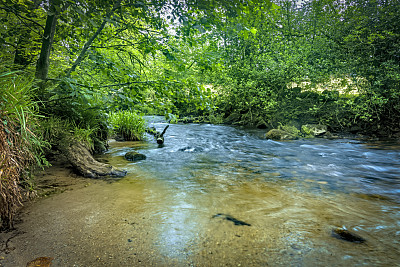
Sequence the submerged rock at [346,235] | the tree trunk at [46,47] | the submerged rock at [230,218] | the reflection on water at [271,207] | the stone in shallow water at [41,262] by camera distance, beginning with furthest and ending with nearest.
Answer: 1. the tree trunk at [46,47]
2. the submerged rock at [230,218]
3. the submerged rock at [346,235]
4. the reflection on water at [271,207]
5. the stone in shallow water at [41,262]

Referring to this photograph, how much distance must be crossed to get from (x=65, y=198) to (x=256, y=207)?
7.95 feet

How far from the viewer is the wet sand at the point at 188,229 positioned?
1734 mm

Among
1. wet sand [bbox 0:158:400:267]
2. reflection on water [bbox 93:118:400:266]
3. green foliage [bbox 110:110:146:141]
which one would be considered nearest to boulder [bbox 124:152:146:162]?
reflection on water [bbox 93:118:400:266]

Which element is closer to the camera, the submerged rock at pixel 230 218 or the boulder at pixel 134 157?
the submerged rock at pixel 230 218

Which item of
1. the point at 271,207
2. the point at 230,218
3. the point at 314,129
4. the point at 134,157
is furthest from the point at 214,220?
the point at 314,129

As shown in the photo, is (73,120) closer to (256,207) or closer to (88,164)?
(88,164)

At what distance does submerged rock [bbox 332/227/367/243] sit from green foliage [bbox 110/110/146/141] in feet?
22.9

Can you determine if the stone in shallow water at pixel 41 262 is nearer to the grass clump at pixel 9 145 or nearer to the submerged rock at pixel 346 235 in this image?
the grass clump at pixel 9 145

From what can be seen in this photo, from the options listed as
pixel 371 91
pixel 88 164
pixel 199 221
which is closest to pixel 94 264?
pixel 199 221

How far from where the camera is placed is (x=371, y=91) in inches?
362

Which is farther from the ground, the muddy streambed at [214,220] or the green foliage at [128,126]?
the green foliage at [128,126]

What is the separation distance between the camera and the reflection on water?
1.84 m

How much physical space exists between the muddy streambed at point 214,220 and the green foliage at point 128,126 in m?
3.55

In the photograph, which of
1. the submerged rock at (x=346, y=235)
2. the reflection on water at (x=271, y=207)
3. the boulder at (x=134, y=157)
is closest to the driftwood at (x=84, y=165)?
the reflection on water at (x=271, y=207)
